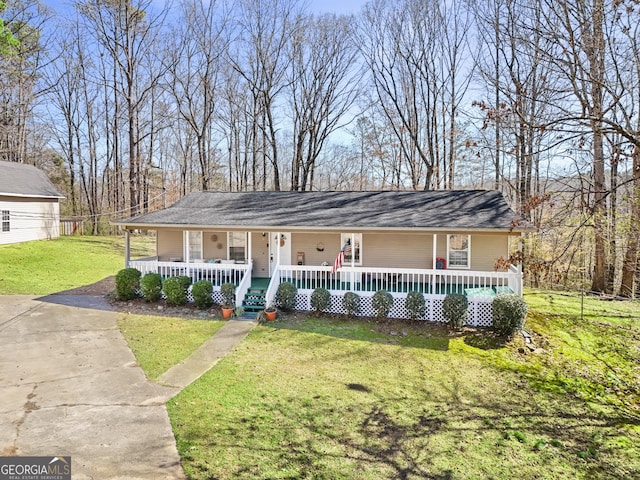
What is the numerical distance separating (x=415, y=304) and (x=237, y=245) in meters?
7.05

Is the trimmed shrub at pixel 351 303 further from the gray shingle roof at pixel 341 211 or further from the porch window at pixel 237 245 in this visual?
the porch window at pixel 237 245

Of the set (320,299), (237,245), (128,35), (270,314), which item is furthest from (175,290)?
(128,35)

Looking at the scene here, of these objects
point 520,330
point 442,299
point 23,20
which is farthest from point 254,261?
point 23,20

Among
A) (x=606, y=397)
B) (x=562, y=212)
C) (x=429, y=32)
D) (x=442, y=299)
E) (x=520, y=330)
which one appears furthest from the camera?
(x=429, y=32)

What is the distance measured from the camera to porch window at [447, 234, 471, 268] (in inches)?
504

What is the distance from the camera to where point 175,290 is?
39.5 feet

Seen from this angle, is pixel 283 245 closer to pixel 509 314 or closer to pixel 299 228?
pixel 299 228

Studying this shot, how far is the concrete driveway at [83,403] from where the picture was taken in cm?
473

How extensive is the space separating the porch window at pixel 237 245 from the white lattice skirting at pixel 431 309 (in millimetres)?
3943

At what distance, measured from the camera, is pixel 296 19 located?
24.6 metres

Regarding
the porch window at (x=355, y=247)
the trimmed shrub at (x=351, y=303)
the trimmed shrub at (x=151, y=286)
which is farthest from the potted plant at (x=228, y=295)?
the porch window at (x=355, y=247)

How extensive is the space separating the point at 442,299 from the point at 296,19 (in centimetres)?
2169

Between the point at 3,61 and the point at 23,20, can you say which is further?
the point at 23,20

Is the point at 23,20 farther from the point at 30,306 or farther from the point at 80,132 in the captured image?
the point at 30,306
